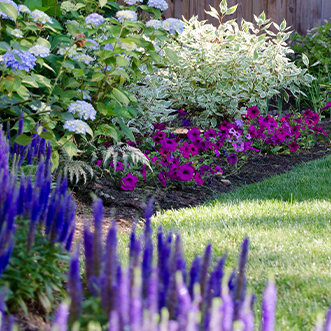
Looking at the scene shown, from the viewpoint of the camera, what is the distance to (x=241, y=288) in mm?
1019

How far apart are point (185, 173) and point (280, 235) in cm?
135

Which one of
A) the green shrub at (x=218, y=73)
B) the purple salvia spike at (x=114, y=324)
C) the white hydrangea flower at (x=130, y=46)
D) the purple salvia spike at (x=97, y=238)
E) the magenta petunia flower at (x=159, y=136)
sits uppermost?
the green shrub at (x=218, y=73)

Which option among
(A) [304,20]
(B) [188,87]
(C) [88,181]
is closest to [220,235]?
(C) [88,181]

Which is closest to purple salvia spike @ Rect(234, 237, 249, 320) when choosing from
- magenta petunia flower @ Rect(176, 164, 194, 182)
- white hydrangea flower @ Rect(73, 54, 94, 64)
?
white hydrangea flower @ Rect(73, 54, 94, 64)

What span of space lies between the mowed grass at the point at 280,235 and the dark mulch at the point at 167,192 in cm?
25

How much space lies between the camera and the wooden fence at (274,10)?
22.5ft

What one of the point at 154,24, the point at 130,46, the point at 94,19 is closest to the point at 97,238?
the point at 130,46

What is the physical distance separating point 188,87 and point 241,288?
458cm

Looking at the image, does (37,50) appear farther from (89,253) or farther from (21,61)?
(89,253)

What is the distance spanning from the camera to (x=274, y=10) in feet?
26.5

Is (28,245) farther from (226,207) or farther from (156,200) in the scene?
(156,200)

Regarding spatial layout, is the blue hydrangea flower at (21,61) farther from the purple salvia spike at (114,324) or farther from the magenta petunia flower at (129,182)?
the purple salvia spike at (114,324)

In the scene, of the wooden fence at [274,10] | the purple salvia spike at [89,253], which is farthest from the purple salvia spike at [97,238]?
the wooden fence at [274,10]

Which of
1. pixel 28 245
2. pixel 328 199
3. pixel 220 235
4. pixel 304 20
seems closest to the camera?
pixel 28 245
